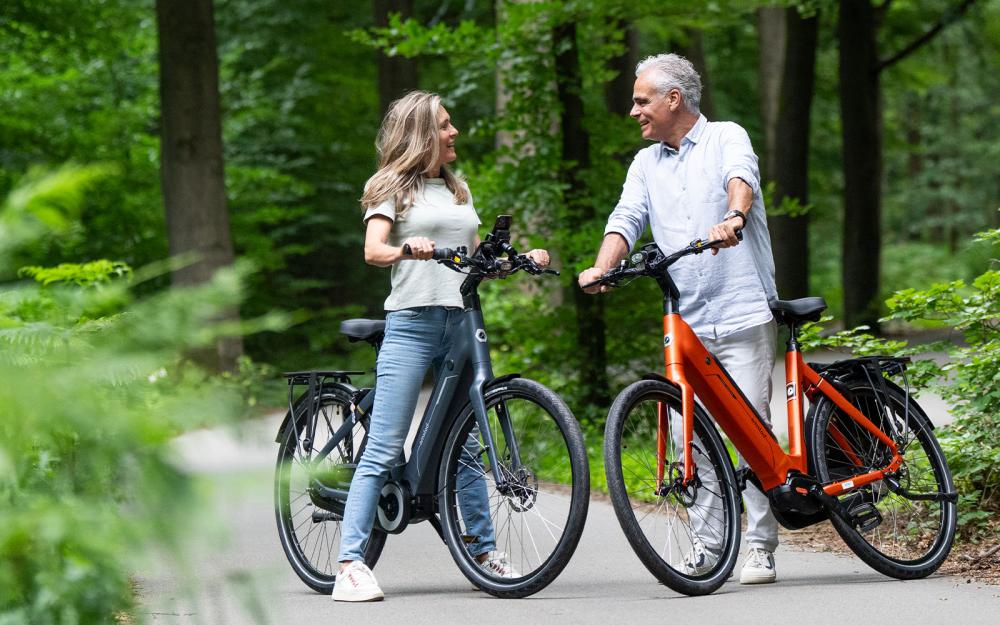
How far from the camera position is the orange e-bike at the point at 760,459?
5082 millimetres

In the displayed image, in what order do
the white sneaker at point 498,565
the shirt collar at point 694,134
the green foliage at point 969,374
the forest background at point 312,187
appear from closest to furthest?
1. the forest background at point 312,187
2. the white sneaker at point 498,565
3. the shirt collar at point 694,134
4. the green foliage at point 969,374

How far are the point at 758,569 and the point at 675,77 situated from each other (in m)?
2.00

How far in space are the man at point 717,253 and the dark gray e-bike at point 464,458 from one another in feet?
2.03

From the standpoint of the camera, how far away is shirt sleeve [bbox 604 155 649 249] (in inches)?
227

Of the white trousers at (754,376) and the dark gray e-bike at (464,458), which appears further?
the white trousers at (754,376)

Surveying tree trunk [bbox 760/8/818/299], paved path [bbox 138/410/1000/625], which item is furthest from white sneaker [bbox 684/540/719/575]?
tree trunk [bbox 760/8/818/299]

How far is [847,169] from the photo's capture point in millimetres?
21016

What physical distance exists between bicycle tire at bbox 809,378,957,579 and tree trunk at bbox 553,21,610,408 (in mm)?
5309

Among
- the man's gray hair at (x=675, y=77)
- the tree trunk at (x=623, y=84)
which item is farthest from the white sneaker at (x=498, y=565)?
the tree trunk at (x=623, y=84)

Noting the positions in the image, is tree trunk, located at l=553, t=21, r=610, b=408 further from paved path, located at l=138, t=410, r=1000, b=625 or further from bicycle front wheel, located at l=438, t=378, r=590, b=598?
bicycle front wheel, located at l=438, t=378, r=590, b=598

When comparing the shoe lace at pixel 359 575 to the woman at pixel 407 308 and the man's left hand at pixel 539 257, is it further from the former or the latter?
the man's left hand at pixel 539 257

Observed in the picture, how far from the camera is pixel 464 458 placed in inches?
210

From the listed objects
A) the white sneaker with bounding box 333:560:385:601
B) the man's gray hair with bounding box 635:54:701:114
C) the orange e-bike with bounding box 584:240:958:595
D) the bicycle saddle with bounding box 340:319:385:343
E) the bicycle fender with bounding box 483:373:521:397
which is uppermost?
the man's gray hair with bounding box 635:54:701:114

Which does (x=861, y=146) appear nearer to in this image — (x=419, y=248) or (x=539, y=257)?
(x=539, y=257)
